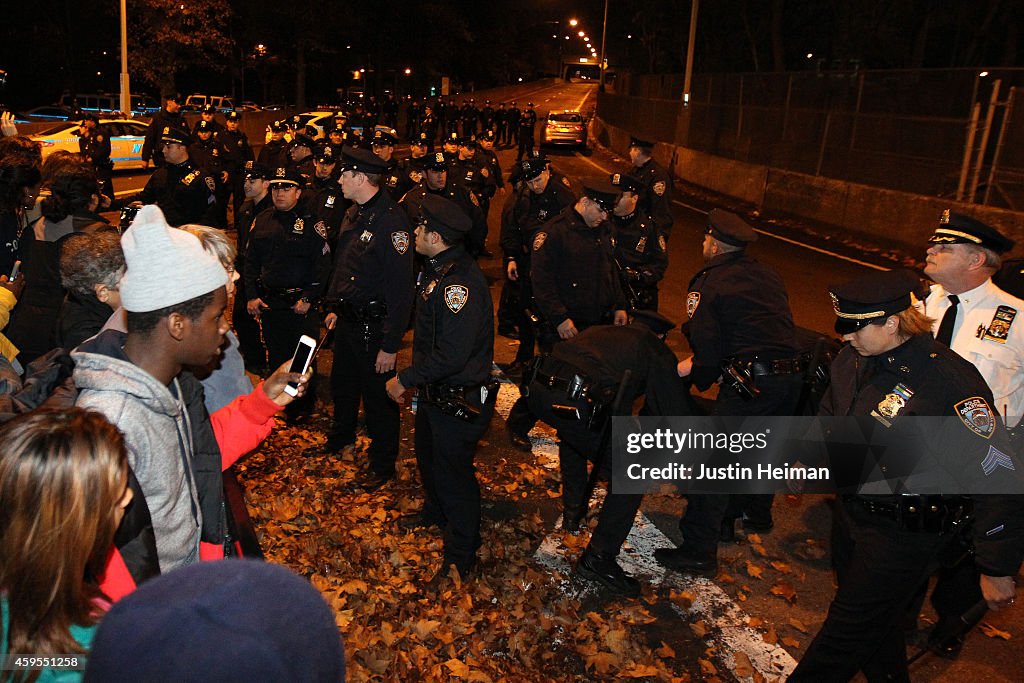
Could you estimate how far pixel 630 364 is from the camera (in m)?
4.39

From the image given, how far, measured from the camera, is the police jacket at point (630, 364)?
4375 millimetres

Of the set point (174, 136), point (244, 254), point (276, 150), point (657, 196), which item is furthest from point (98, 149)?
point (657, 196)

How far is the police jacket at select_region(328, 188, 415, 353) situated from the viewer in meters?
5.62

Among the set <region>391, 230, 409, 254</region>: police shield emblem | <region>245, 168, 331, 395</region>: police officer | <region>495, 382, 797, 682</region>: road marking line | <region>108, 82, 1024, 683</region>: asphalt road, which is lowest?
<region>495, 382, 797, 682</region>: road marking line

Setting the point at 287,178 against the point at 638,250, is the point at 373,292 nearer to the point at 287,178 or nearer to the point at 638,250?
the point at 287,178

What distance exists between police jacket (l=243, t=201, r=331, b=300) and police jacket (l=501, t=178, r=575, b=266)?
2.70 meters

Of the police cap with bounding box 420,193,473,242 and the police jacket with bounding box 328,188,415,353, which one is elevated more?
the police cap with bounding box 420,193,473,242

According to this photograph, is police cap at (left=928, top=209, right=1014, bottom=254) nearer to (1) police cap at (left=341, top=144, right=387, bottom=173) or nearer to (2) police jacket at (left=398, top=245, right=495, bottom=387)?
(2) police jacket at (left=398, top=245, right=495, bottom=387)

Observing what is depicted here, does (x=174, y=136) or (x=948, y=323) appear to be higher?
(x=174, y=136)

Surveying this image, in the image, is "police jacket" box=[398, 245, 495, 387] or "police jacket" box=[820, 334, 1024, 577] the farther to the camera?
"police jacket" box=[398, 245, 495, 387]

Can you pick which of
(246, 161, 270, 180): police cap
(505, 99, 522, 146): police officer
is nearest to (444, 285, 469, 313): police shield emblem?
(246, 161, 270, 180): police cap

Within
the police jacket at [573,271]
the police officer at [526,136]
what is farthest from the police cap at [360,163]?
the police officer at [526,136]

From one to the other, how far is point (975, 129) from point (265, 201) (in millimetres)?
14707

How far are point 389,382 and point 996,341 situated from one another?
338cm
